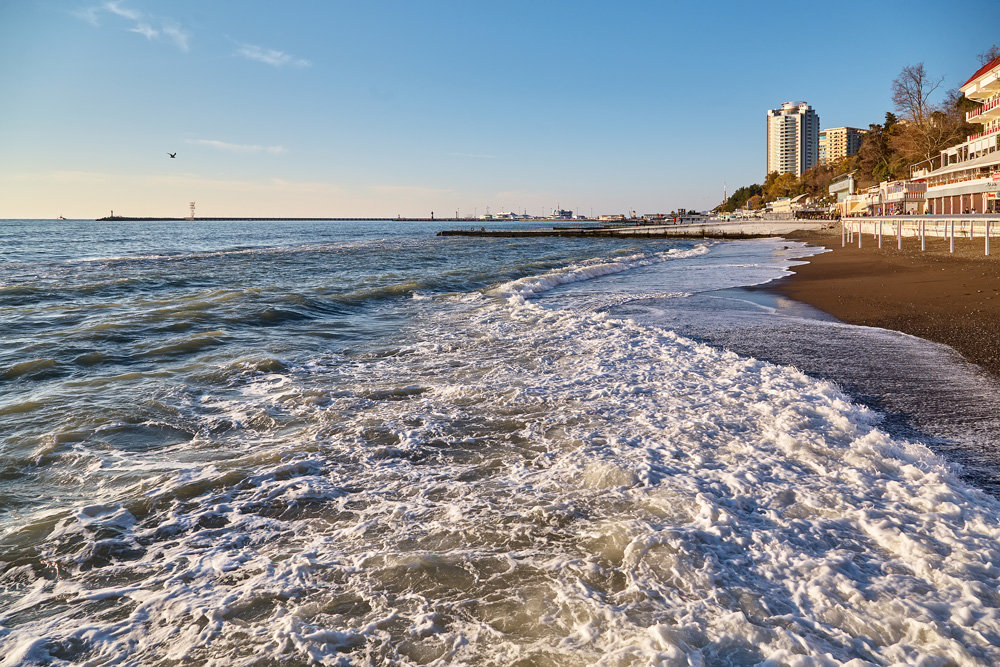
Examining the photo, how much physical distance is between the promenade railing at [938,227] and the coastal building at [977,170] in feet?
10.4

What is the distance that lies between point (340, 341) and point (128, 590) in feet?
22.8

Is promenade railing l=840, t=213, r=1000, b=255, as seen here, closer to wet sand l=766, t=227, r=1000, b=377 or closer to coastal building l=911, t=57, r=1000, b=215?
wet sand l=766, t=227, r=1000, b=377

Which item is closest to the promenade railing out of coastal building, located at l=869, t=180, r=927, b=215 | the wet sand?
the wet sand

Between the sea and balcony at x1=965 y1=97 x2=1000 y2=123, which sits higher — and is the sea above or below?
below

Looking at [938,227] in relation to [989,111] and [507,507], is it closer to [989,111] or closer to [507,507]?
[989,111]

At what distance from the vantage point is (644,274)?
22.1 meters

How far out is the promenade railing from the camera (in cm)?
1859

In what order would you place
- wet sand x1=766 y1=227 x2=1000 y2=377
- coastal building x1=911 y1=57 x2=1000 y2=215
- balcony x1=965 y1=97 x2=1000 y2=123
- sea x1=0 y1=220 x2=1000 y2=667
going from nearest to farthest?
sea x1=0 y1=220 x2=1000 y2=667 → wet sand x1=766 y1=227 x2=1000 y2=377 → coastal building x1=911 y1=57 x2=1000 y2=215 → balcony x1=965 y1=97 x2=1000 y2=123

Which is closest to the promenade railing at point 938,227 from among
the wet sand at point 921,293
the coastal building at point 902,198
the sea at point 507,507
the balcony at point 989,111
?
the wet sand at point 921,293

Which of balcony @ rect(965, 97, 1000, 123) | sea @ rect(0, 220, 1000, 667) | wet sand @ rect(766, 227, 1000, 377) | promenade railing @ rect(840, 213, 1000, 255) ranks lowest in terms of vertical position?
sea @ rect(0, 220, 1000, 667)

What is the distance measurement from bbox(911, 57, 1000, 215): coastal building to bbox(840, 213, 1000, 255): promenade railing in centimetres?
317

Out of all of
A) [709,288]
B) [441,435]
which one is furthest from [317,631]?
[709,288]

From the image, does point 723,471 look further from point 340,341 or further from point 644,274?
point 644,274

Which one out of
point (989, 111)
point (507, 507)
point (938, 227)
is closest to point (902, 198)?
point (989, 111)
